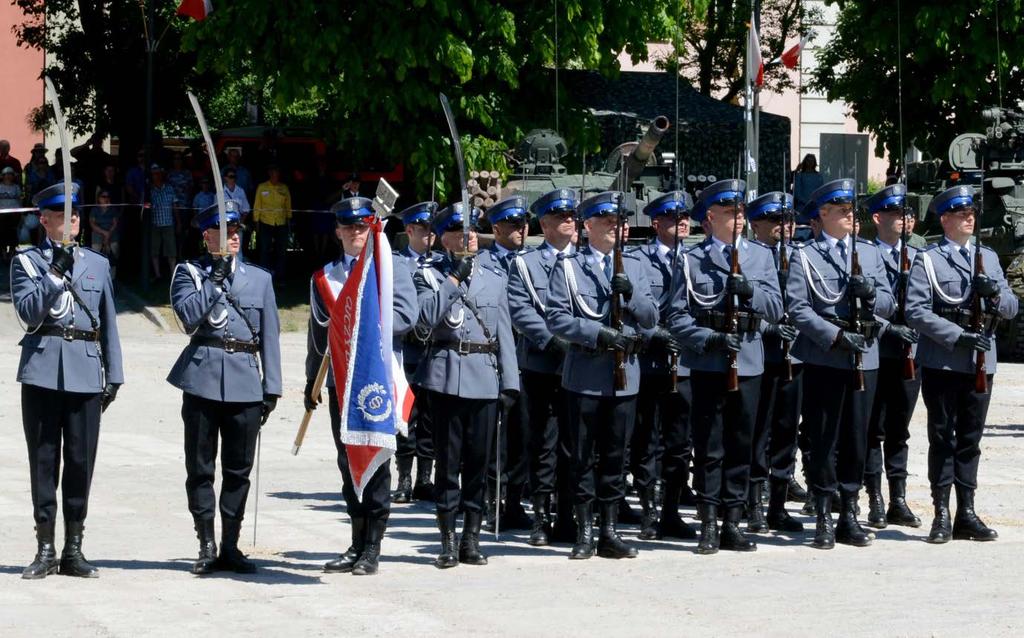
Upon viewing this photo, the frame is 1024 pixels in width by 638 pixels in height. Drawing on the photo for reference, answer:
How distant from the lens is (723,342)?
1102 centimetres

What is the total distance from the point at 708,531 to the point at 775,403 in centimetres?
120

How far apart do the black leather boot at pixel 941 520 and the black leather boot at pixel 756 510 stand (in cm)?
99


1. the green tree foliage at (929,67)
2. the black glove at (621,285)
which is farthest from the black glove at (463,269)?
the green tree foliage at (929,67)

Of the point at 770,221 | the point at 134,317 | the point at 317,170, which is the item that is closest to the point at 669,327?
the point at 770,221

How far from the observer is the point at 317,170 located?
29.3m

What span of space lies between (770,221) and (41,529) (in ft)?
15.0

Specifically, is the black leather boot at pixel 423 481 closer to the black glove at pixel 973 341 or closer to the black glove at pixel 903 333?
the black glove at pixel 903 333

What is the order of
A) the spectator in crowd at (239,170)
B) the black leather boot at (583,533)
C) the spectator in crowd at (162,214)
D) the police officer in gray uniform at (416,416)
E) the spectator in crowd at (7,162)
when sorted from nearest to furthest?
the black leather boot at (583,533) → the police officer in gray uniform at (416,416) → the spectator in crowd at (162,214) → the spectator in crowd at (239,170) → the spectator in crowd at (7,162)

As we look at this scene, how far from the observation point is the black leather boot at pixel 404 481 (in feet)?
43.5

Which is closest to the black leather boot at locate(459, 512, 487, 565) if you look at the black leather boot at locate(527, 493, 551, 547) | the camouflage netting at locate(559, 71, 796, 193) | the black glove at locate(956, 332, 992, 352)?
the black leather boot at locate(527, 493, 551, 547)

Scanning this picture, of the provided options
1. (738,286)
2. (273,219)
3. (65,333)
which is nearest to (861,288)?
(738,286)

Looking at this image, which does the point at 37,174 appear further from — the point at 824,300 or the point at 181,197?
the point at 824,300

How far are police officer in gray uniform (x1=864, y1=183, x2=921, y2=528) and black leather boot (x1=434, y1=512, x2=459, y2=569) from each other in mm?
2916

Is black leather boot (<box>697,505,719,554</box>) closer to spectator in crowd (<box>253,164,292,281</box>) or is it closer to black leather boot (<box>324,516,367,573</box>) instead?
black leather boot (<box>324,516,367,573</box>)
